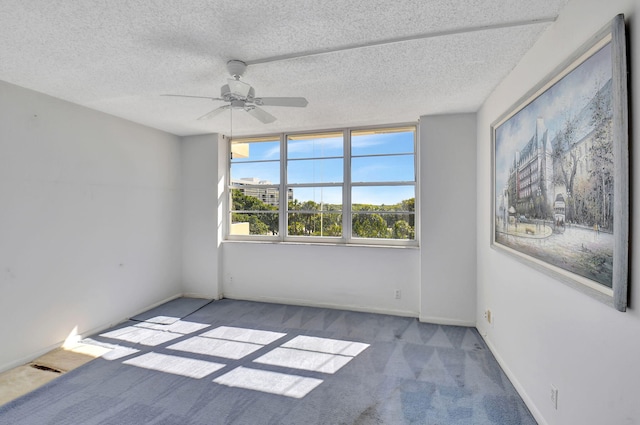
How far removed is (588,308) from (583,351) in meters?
0.23

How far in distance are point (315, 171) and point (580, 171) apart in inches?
124

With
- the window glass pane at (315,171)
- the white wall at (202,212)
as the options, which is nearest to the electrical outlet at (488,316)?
the window glass pane at (315,171)

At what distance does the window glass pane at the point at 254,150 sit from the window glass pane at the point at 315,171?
1.09 feet

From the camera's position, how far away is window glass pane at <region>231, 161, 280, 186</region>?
4375 mm

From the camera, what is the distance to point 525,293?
2020 mm

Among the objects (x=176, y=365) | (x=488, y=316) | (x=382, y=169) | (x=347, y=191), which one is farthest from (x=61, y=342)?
(x=488, y=316)

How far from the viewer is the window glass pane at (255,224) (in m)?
4.38

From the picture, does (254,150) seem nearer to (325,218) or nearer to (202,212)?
(202,212)

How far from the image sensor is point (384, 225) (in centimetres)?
390

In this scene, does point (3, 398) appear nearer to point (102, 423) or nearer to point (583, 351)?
point (102, 423)

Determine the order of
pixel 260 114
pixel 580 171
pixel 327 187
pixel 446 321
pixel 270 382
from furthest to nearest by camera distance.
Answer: pixel 327 187 → pixel 446 321 → pixel 260 114 → pixel 270 382 → pixel 580 171

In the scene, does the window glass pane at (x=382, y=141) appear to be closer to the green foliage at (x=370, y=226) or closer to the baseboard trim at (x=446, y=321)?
the green foliage at (x=370, y=226)

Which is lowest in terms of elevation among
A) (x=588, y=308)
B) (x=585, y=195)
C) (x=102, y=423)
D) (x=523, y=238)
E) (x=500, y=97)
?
(x=102, y=423)

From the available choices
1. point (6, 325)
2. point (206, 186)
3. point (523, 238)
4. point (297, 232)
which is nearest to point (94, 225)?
point (6, 325)
